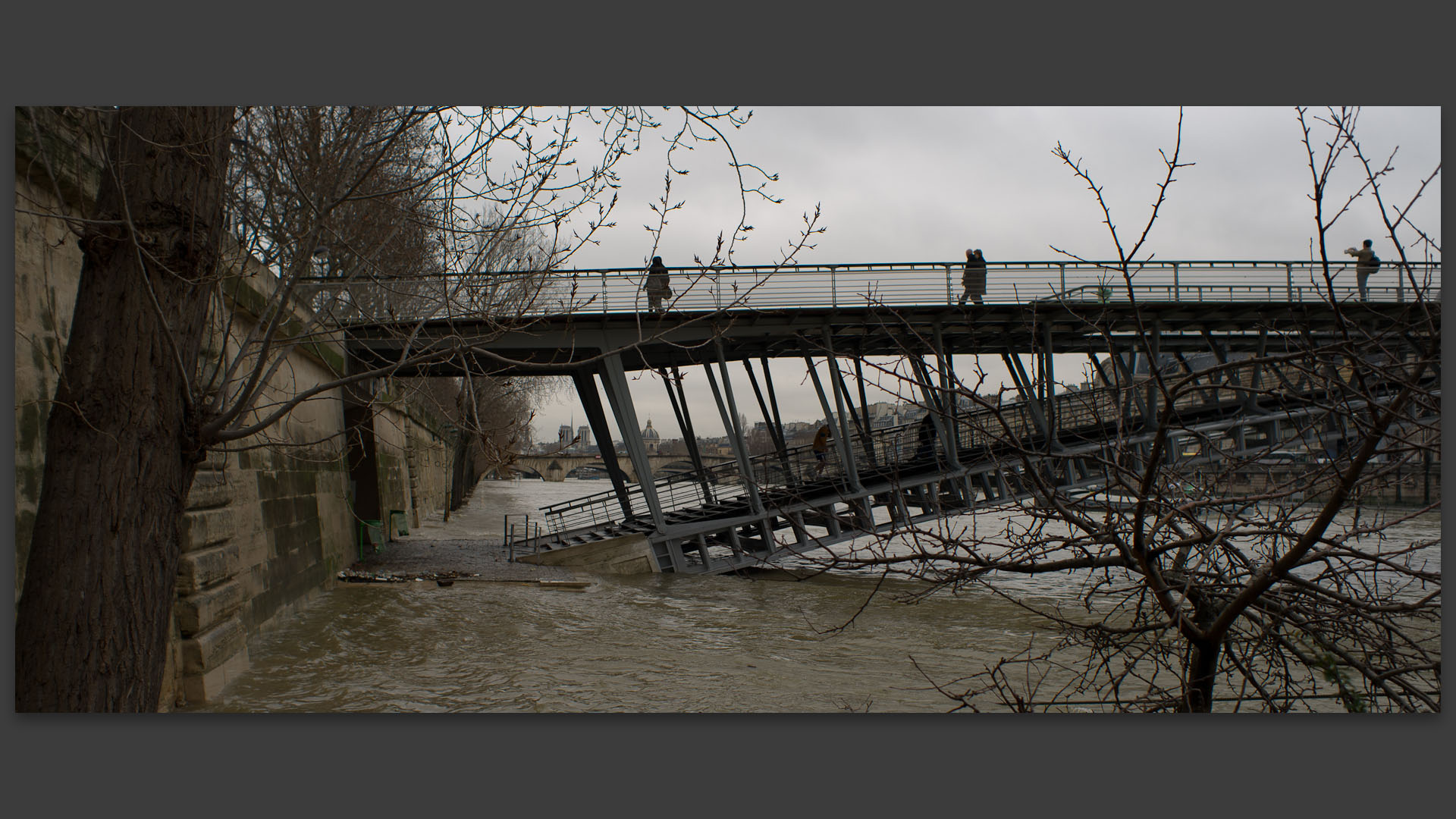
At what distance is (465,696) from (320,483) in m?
6.35

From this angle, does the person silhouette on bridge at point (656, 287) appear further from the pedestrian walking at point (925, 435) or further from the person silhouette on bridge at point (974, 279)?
the pedestrian walking at point (925, 435)

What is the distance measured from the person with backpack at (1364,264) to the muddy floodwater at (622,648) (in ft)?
4.04

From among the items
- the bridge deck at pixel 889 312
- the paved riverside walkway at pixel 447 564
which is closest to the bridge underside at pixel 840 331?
the bridge deck at pixel 889 312

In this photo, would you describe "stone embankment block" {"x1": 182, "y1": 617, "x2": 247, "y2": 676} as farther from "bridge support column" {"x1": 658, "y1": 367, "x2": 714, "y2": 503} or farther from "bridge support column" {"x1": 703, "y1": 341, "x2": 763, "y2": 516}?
"bridge support column" {"x1": 658, "y1": 367, "x2": 714, "y2": 503}

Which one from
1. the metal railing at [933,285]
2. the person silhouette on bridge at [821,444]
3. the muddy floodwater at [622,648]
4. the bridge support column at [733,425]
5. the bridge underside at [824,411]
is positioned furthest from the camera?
the bridge support column at [733,425]

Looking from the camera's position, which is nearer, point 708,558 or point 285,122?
point 285,122

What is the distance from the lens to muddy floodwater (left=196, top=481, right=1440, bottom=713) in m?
7.10

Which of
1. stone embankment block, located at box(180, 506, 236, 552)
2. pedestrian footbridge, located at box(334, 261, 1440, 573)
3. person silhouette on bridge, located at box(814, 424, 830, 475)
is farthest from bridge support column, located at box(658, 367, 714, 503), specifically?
stone embankment block, located at box(180, 506, 236, 552)

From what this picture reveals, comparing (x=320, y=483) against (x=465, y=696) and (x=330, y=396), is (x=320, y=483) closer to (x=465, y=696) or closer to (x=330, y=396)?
(x=330, y=396)

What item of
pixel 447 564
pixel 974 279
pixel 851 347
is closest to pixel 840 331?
pixel 974 279

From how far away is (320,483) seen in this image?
12375 mm

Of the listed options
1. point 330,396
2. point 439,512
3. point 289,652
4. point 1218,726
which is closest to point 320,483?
point 330,396

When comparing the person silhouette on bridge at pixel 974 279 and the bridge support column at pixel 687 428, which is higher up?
the person silhouette on bridge at pixel 974 279

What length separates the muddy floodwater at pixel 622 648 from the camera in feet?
23.3
